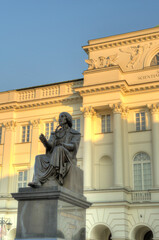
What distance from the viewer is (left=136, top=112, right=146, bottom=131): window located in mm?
31547

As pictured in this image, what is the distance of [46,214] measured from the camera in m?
8.43

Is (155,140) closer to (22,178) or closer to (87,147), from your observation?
(87,147)

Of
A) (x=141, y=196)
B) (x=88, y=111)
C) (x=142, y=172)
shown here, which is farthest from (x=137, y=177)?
(x=88, y=111)

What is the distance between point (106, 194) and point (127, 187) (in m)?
1.85

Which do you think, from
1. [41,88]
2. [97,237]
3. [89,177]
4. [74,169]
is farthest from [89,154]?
[74,169]

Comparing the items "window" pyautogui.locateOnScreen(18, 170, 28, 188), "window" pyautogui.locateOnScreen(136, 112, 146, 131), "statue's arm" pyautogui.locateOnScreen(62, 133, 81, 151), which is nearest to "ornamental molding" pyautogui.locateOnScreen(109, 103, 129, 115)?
"window" pyautogui.locateOnScreen(136, 112, 146, 131)

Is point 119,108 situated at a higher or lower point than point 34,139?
higher

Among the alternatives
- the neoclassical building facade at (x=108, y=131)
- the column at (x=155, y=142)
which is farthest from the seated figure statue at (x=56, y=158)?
the column at (x=155, y=142)

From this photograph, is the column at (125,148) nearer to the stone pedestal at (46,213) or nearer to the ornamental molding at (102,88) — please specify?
the ornamental molding at (102,88)

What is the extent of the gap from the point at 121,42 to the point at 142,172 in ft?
38.1

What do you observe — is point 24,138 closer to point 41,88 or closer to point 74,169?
point 41,88

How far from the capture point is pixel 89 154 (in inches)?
1231

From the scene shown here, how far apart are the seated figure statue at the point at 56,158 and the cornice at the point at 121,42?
24680 millimetres

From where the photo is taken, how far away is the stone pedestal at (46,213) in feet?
27.3
